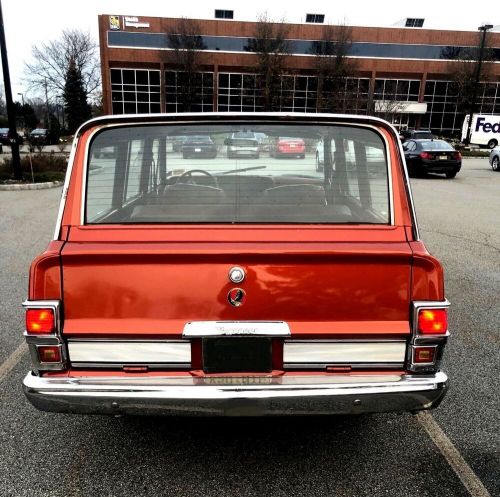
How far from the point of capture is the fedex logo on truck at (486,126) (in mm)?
40406

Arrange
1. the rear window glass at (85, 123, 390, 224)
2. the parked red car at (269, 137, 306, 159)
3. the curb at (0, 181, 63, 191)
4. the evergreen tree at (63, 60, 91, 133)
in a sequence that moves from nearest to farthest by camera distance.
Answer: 1. the rear window glass at (85, 123, 390, 224)
2. the parked red car at (269, 137, 306, 159)
3. the curb at (0, 181, 63, 191)
4. the evergreen tree at (63, 60, 91, 133)

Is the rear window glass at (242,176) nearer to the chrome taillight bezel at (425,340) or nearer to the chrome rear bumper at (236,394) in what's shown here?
the chrome taillight bezel at (425,340)

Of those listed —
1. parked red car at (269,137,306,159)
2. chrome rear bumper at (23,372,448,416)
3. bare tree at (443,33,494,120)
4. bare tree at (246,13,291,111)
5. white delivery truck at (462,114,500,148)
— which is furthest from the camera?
bare tree at (246,13,291,111)

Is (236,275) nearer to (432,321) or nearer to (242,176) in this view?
(242,176)

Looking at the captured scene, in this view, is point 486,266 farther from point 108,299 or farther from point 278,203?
point 108,299

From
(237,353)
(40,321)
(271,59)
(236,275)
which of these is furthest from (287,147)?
(271,59)

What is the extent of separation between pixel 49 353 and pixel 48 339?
8 centimetres

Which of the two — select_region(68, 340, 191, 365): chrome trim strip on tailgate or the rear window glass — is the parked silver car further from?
select_region(68, 340, 191, 365): chrome trim strip on tailgate

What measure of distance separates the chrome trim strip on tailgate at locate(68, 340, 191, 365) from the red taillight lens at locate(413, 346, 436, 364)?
43.3 inches

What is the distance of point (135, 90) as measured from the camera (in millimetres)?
54625

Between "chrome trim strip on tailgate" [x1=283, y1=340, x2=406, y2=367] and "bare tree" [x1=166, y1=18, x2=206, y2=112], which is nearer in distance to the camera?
"chrome trim strip on tailgate" [x1=283, y1=340, x2=406, y2=367]

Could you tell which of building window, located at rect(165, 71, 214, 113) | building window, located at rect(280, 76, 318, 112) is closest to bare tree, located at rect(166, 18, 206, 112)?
building window, located at rect(165, 71, 214, 113)

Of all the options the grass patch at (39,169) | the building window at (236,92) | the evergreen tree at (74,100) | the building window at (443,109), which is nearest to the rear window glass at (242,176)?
the grass patch at (39,169)

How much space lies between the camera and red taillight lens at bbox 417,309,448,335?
2.32m
